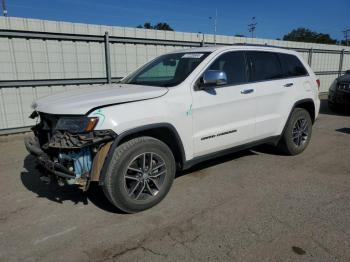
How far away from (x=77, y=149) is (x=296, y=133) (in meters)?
3.93

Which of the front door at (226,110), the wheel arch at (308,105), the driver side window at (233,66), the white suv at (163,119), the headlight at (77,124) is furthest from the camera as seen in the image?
the wheel arch at (308,105)

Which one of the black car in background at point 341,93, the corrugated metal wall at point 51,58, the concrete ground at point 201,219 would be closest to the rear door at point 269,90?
the concrete ground at point 201,219

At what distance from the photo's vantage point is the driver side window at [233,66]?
13.8 feet

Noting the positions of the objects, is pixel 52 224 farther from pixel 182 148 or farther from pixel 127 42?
pixel 127 42

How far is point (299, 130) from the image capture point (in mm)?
5488

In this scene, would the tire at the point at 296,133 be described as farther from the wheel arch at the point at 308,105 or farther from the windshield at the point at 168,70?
the windshield at the point at 168,70

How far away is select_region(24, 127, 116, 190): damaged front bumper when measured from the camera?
3053mm

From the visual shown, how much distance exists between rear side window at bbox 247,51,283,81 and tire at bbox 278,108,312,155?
2.66 feet

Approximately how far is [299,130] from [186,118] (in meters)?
2.75

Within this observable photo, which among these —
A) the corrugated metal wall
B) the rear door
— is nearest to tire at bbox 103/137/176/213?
the rear door

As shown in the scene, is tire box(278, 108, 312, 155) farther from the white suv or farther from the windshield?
the windshield

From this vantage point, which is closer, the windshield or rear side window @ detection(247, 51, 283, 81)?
the windshield

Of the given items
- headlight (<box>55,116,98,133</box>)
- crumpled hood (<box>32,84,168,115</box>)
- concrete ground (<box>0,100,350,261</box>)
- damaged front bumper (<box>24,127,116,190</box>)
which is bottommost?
concrete ground (<box>0,100,350,261</box>)

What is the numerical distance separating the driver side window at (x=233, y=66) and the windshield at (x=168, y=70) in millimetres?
232
